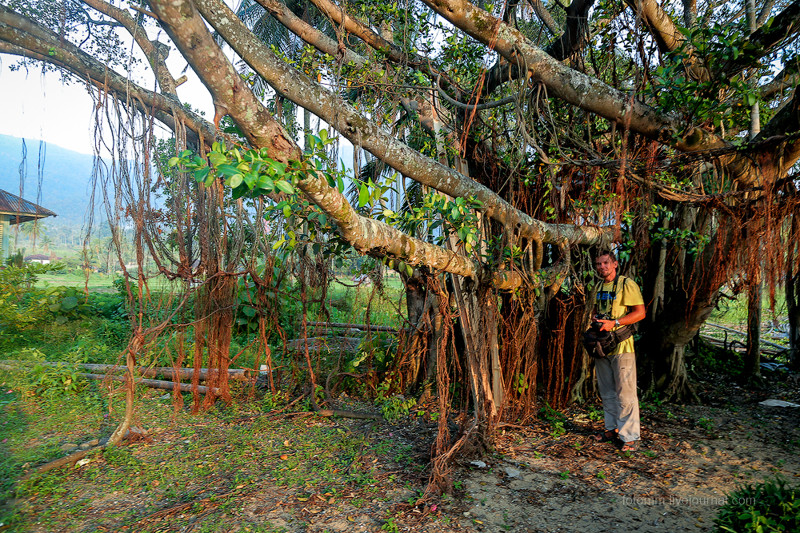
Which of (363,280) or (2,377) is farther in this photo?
(2,377)

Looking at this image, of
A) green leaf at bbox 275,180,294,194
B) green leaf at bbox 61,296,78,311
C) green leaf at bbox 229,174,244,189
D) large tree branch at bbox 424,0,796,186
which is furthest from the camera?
green leaf at bbox 61,296,78,311

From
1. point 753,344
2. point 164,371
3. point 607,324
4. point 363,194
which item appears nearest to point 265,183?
point 363,194

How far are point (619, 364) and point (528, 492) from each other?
4.77ft

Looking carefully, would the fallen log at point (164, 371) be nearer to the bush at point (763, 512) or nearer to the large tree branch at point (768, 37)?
the bush at point (763, 512)

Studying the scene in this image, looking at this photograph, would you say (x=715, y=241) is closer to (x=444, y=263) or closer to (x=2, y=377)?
(x=444, y=263)

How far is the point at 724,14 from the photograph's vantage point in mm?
5180

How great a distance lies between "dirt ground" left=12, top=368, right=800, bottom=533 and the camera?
2.68m

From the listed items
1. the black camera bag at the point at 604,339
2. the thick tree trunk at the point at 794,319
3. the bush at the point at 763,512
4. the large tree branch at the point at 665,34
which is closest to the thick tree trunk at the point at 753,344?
the thick tree trunk at the point at 794,319

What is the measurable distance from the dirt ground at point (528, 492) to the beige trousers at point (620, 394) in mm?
205

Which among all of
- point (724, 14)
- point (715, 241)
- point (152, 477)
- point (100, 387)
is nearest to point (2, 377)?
point (100, 387)

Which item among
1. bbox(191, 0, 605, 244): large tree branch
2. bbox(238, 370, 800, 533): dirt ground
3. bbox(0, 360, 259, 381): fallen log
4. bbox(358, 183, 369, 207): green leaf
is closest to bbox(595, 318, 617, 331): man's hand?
bbox(191, 0, 605, 244): large tree branch

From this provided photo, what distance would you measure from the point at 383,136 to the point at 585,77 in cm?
175

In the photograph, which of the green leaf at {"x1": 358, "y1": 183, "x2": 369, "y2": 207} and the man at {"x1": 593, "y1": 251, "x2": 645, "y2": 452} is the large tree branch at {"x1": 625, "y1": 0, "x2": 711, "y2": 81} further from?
the green leaf at {"x1": 358, "y1": 183, "x2": 369, "y2": 207}

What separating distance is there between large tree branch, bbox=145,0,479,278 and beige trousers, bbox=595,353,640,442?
2.58 m
